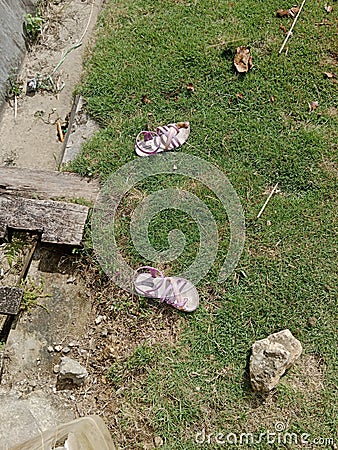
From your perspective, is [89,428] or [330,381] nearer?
[89,428]

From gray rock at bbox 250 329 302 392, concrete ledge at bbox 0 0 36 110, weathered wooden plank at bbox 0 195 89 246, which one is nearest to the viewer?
gray rock at bbox 250 329 302 392

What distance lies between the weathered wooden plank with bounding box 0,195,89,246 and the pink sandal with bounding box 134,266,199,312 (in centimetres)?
49

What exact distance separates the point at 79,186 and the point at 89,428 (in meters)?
1.61

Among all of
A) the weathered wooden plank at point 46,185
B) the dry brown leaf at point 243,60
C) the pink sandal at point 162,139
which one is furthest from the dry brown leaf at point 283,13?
the weathered wooden plank at point 46,185

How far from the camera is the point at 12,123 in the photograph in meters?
3.94

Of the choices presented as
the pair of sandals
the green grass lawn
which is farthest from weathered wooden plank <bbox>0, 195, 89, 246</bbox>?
the pair of sandals

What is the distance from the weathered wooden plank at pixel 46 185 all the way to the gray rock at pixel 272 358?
1502 mm

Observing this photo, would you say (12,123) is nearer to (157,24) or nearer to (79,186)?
(79,186)

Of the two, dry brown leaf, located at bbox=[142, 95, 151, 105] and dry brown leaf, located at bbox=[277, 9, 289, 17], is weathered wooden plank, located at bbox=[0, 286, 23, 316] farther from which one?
dry brown leaf, located at bbox=[277, 9, 289, 17]

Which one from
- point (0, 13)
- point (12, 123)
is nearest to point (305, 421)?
point (12, 123)

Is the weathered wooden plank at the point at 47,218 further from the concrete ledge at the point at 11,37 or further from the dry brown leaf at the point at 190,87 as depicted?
the dry brown leaf at the point at 190,87

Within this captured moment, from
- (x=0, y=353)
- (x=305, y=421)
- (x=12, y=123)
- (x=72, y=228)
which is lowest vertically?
(x=305, y=421)

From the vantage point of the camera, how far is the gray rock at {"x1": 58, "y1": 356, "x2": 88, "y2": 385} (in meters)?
3.17

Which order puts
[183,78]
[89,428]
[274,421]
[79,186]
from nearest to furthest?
[89,428]
[274,421]
[79,186]
[183,78]
